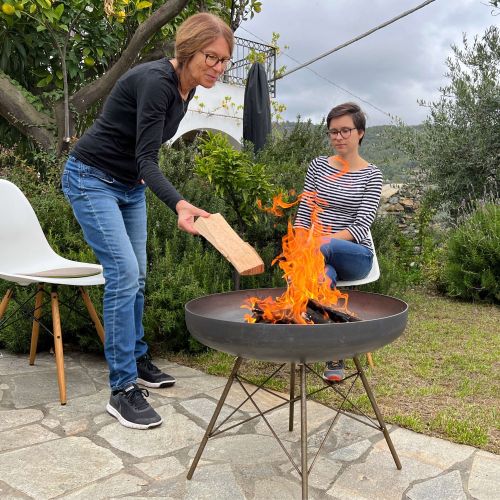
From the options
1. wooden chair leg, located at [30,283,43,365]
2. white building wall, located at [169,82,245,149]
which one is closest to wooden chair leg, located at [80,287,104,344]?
wooden chair leg, located at [30,283,43,365]

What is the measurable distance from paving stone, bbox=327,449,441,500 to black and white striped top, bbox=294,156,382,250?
1.35m

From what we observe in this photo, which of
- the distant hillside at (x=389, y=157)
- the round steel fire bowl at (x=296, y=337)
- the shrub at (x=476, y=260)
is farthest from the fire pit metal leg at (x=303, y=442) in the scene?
the distant hillside at (x=389, y=157)

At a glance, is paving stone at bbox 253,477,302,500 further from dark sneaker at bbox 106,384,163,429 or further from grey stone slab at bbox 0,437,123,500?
dark sneaker at bbox 106,384,163,429

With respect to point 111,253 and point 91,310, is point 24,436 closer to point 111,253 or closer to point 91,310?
point 111,253

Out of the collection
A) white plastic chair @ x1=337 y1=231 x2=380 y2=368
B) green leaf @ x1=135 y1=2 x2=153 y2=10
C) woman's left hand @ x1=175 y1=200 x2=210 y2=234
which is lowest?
white plastic chair @ x1=337 y1=231 x2=380 y2=368

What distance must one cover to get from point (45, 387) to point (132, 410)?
0.73 m

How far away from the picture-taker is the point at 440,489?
1.92 meters

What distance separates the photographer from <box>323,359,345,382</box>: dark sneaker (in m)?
2.91

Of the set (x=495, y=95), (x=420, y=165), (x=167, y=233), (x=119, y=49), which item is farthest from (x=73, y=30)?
(x=495, y=95)

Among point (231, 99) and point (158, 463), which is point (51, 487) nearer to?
point (158, 463)

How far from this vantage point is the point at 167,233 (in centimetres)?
401

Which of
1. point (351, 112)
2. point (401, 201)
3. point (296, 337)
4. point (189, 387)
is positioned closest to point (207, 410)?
point (189, 387)

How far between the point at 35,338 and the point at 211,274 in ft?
3.85

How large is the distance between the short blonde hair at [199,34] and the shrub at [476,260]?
3.90 m
